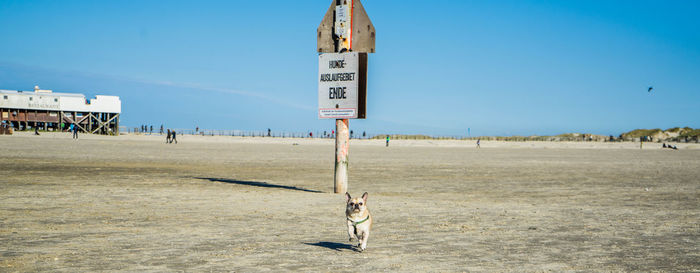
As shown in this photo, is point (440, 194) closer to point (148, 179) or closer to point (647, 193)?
point (647, 193)

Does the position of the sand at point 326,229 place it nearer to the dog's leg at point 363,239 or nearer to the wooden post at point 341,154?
the dog's leg at point 363,239

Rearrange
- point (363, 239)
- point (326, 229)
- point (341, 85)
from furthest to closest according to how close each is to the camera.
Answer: point (341, 85)
point (326, 229)
point (363, 239)

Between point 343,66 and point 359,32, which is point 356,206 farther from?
point 359,32

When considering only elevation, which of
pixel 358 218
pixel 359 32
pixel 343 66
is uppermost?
pixel 359 32

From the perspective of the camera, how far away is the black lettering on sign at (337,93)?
1335cm

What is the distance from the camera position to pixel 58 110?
84312 millimetres

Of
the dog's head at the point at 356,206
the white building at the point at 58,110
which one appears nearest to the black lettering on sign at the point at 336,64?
the dog's head at the point at 356,206

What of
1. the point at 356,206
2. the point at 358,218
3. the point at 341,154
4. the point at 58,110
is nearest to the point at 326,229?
the point at 358,218

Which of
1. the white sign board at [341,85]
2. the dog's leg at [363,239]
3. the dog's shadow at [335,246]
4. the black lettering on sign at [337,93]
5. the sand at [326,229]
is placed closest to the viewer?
the sand at [326,229]

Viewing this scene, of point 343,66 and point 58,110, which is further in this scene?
point 58,110

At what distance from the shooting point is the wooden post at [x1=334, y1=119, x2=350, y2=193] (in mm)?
13773

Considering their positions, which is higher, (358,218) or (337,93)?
(337,93)

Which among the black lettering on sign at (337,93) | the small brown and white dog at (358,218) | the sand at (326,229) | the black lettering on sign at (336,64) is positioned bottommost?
the sand at (326,229)

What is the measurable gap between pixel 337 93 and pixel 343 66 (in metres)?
0.66
